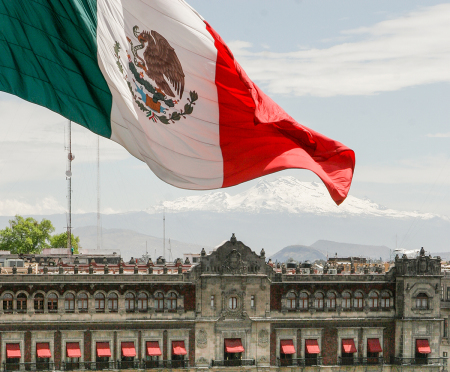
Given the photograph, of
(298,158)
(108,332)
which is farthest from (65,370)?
(298,158)

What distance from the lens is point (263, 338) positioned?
324ft

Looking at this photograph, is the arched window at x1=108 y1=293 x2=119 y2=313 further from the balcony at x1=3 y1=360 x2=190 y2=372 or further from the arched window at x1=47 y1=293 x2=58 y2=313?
the arched window at x1=47 y1=293 x2=58 y2=313

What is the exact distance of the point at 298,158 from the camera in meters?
22.6

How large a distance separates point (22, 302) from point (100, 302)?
752 cm

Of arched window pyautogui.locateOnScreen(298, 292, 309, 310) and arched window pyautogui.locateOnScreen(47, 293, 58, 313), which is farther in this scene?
arched window pyautogui.locateOnScreen(298, 292, 309, 310)

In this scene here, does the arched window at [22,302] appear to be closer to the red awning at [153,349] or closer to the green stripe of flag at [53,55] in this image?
the red awning at [153,349]

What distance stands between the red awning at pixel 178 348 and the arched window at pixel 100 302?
7.88m

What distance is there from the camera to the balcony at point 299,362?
98312 millimetres

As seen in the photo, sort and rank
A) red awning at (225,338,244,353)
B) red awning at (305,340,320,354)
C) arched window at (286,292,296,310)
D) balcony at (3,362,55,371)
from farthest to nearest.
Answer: arched window at (286,292,296,310), red awning at (305,340,320,354), red awning at (225,338,244,353), balcony at (3,362,55,371)

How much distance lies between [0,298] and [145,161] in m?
75.1

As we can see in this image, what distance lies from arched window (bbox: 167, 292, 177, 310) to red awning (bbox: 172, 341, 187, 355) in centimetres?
347

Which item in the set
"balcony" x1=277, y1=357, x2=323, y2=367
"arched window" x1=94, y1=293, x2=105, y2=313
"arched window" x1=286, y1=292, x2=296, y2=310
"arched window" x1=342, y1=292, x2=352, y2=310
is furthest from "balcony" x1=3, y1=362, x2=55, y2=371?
"arched window" x1=342, y1=292, x2=352, y2=310

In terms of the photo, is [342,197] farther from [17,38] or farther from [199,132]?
[17,38]

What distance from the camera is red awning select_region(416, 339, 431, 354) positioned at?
329 ft
